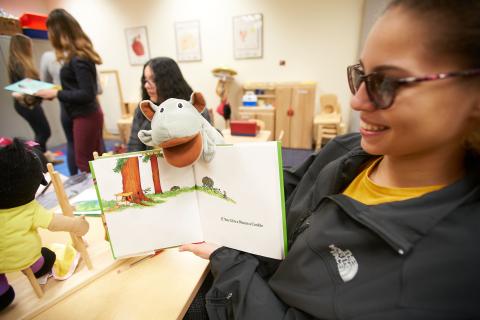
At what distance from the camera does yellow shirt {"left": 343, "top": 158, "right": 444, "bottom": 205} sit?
1.67 ft

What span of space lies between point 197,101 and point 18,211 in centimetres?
49

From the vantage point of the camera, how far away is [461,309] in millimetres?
379

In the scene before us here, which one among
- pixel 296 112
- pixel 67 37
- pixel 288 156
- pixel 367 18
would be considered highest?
pixel 367 18

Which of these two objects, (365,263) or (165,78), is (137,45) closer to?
(165,78)

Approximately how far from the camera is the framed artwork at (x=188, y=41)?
374cm

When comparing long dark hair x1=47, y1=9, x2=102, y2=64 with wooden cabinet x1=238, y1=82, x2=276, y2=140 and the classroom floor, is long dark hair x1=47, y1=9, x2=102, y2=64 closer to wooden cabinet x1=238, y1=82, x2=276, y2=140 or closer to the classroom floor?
the classroom floor

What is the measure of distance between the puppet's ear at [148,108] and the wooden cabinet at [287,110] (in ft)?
9.48

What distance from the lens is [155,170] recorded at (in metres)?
0.65

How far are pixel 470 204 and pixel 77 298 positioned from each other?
902mm

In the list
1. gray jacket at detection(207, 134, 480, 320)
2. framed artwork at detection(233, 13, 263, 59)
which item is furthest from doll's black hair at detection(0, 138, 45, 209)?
framed artwork at detection(233, 13, 263, 59)

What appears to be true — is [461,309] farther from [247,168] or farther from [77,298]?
[77,298]

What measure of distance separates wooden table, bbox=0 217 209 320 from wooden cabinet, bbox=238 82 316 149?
2906 millimetres

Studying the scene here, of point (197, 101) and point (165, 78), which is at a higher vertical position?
point (165, 78)

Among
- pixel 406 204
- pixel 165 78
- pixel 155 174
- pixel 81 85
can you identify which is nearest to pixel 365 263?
pixel 406 204
